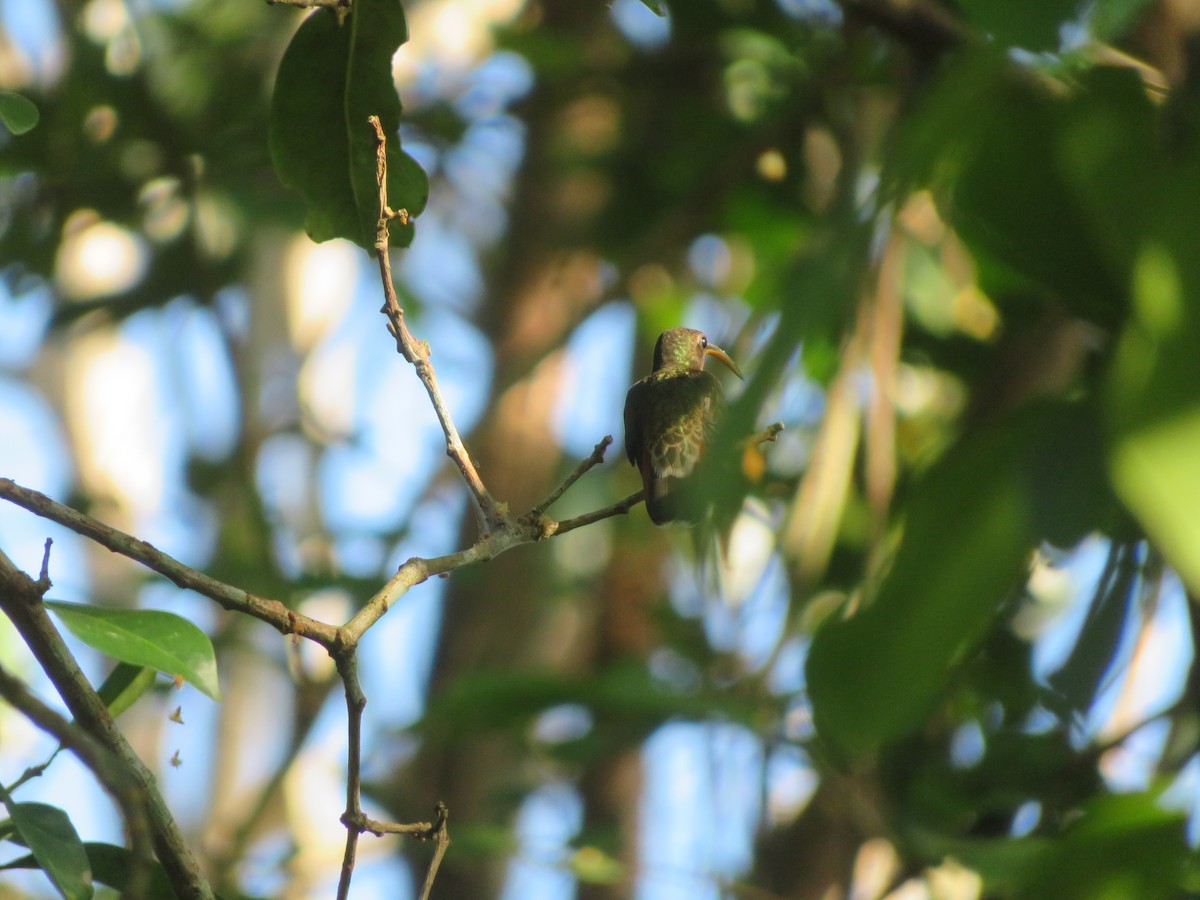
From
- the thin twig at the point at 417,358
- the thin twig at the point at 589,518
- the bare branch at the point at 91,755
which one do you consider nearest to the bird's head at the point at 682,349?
the thin twig at the point at 589,518

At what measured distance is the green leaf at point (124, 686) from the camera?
3.91 ft

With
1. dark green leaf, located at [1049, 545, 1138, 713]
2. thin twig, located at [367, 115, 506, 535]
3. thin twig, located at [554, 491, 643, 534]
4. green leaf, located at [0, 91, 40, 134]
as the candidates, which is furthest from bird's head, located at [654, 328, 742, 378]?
green leaf, located at [0, 91, 40, 134]

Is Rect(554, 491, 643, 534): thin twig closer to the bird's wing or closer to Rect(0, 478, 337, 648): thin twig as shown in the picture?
the bird's wing

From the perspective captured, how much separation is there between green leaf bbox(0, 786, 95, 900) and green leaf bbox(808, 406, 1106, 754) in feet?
1.97

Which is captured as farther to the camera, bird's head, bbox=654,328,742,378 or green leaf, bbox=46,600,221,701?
bird's head, bbox=654,328,742,378

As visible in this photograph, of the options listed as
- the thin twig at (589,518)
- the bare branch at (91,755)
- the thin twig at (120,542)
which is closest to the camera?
the bare branch at (91,755)

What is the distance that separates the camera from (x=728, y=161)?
290 cm

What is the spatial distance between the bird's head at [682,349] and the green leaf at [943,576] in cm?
88

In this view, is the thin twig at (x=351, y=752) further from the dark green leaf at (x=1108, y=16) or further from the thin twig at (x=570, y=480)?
the dark green leaf at (x=1108, y=16)

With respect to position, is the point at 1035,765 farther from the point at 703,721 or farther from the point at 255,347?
the point at 255,347

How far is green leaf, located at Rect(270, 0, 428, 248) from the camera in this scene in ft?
3.76

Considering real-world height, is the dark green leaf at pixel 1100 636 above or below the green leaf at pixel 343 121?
below

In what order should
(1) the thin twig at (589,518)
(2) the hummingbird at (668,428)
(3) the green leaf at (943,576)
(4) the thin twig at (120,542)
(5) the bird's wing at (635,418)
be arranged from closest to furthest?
(3) the green leaf at (943,576)
(4) the thin twig at (120,542)
(1) the thin twig at (589,518)
(2) the hummingbird at (668,428)
(5) the bird's wing at (635,418)

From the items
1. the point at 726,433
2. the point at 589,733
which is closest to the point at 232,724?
the point at 589,733
